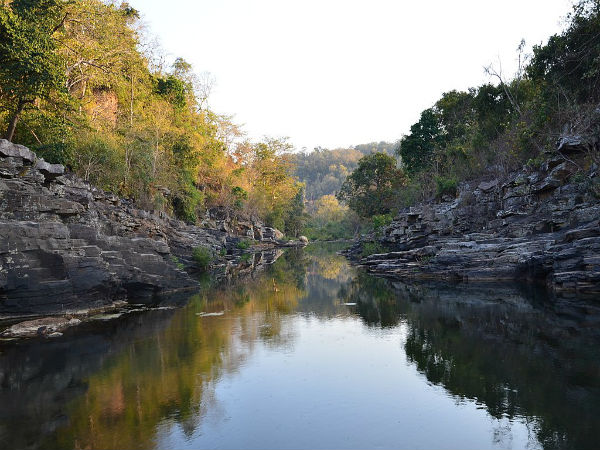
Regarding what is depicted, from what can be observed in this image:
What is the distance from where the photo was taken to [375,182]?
48844mm

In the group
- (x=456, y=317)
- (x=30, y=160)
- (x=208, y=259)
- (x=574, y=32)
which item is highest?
(x=574, y=32)

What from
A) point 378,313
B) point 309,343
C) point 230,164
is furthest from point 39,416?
point 230,164

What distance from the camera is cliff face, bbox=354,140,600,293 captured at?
1462 centimetres

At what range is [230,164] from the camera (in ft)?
166

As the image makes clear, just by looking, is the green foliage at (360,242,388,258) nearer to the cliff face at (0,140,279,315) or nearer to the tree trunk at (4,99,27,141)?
the cliff face at (0,140,279,315)

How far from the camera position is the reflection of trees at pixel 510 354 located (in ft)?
19.7

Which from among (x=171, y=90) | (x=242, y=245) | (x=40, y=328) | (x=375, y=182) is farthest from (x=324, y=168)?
(x=40, y=328)

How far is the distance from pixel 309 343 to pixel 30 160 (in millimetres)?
10626

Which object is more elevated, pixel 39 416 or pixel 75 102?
pixel 75 102

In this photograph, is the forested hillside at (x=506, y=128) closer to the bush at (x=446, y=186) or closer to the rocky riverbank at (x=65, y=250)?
the bush at (x=446, y=186)

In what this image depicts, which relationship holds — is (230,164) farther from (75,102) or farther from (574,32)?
(574,32)

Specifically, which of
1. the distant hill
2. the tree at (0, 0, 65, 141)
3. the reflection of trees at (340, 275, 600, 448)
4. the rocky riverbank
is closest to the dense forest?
the tree at (0, 0, 65, 141)

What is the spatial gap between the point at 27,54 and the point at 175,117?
62.7 ft

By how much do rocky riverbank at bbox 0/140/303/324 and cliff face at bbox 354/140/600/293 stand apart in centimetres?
1145
